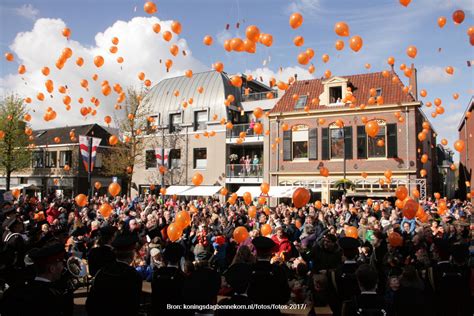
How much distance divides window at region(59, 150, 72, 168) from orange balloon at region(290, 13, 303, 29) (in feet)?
112

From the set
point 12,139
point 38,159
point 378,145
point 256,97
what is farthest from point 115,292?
point 38,159

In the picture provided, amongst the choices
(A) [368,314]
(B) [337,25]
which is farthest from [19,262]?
(B) [337,25]

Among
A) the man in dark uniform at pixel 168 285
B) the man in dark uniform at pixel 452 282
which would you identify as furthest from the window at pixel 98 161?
the man in dark uniform at pixel 452 282

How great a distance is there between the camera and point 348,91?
26.1m

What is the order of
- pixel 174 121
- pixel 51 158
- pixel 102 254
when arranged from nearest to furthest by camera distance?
pixel 102 254 → pixel 174 121 → pixel 51 158

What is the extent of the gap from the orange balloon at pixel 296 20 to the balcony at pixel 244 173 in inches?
774

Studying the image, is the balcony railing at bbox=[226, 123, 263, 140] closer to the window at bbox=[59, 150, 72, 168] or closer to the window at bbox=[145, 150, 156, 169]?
the window at bbox=[145, 150, 156, 169]

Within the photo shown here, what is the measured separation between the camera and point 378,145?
965 inches

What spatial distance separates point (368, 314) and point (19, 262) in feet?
18.2

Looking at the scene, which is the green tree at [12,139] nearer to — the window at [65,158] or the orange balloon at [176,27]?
the window at [65,158]

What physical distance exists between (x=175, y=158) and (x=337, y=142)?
1393cm

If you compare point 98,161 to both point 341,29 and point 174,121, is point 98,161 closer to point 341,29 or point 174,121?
point 174,121

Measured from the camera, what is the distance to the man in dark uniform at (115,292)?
414 cm

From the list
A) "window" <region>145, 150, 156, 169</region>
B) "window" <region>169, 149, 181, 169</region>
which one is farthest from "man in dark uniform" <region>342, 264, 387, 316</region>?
"window" <region>145, 150, 156, 169</region>
